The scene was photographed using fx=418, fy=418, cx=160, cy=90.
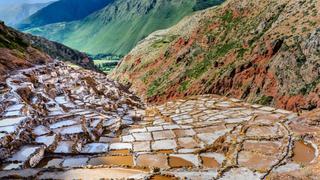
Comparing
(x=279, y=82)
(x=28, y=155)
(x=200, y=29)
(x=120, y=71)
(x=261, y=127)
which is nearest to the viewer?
(x=28, y=155)

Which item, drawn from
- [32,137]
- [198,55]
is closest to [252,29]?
[198,55]

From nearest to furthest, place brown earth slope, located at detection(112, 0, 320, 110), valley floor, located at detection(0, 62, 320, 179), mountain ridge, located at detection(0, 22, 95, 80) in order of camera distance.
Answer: valley floor, located at detection(0, 62, 320, 179) < brown earth slope, located at detection(112, 0, 320, 110) < mountain ridge, located at detection(0, 22, 95, 80)

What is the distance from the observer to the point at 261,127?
997 inches

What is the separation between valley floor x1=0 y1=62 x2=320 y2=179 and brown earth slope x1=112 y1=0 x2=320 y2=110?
291 cm

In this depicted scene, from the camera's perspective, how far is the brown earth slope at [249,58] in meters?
32.1

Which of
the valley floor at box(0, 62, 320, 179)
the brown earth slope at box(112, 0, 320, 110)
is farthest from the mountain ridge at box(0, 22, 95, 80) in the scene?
the brown earth slope at box(112, 0, 320, 110)

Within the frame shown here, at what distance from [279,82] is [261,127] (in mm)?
9193

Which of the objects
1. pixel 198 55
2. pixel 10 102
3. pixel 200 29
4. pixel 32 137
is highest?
pixel 200 29

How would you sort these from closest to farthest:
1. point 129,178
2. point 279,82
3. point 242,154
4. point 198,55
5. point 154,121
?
point 129,178 → point 242,154 → point 154,121 → point 279,82 → point 198,55

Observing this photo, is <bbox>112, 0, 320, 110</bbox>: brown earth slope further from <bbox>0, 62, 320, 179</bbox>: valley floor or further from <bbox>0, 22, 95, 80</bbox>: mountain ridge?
<bbox>0, 22, 95, 80</bbox>: mountain ridge

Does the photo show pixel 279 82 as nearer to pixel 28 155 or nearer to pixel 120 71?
pixel 28 155

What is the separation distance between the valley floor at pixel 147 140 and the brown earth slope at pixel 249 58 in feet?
9.54

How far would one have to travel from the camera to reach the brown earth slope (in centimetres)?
3206

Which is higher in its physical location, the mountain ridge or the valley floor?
the mountain ridge
